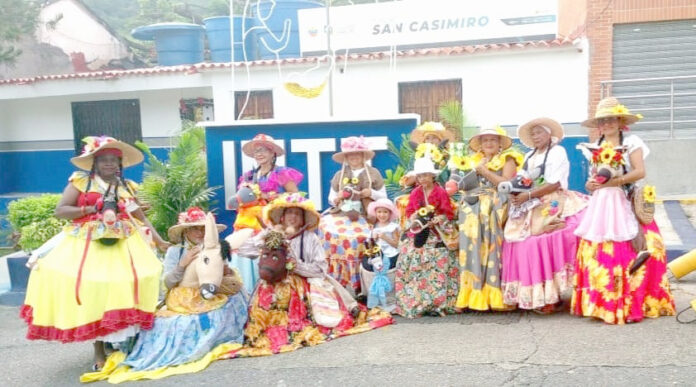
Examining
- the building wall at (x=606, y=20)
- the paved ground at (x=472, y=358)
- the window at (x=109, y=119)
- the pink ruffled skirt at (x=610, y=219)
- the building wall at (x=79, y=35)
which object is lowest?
the paved ground at (x=472, y=358)

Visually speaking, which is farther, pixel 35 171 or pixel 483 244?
pixel 35 171

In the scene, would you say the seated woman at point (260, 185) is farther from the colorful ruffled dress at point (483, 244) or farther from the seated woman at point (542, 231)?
the seated woman at point (542, 231)

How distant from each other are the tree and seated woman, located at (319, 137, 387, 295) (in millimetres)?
12030

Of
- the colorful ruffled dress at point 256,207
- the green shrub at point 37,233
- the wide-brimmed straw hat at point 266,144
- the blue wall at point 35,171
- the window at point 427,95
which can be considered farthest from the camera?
the blue wall at point 35,171

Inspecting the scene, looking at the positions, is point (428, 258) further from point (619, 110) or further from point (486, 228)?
point (619, 110)

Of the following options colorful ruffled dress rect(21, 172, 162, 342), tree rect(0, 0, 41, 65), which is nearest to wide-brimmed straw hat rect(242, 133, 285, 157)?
colorful ruffled dress rect(21, 172, 162, 342)

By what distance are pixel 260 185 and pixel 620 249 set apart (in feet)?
11.3

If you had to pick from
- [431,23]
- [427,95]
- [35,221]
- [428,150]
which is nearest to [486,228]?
[428,150]

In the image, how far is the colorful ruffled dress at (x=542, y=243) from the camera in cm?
585

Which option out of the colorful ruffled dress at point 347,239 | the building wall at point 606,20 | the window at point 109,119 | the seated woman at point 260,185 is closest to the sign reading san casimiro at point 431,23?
the building wall at point 606,20

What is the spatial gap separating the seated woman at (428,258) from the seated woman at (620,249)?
114cm

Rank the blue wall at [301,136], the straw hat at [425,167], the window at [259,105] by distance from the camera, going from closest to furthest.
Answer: the straw hat at [425,167] < the blue wall at [301,136] < the window at [259,105]

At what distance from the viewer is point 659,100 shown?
12727mm

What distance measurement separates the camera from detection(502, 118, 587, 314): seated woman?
19.2 feet
